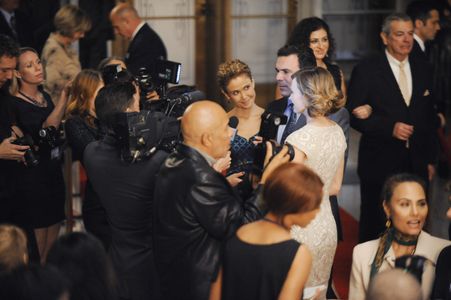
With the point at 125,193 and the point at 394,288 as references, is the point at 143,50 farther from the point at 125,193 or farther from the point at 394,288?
the point at 394,288

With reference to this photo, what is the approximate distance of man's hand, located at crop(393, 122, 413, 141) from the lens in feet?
17.3

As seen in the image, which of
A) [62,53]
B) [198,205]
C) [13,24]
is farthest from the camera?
[13,24]

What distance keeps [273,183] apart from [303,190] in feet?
0.36

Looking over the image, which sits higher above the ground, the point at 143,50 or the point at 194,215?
the point at 143,50

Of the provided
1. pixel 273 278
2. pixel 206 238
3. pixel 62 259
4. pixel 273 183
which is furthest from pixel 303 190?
pixel 62 259

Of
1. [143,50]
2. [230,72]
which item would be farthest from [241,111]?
[143,50]

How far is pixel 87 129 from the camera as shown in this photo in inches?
180

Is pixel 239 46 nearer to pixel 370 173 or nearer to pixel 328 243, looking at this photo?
pixel 370 173

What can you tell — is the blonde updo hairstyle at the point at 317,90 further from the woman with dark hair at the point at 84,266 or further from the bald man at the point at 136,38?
the bald man at the point at 136,38

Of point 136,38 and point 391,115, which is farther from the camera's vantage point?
point 136,38

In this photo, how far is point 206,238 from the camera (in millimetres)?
3361

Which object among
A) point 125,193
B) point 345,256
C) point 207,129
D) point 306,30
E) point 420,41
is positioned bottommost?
point 345,256

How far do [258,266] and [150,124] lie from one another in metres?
1.00

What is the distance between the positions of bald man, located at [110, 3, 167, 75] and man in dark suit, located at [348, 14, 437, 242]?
2.10 meters
